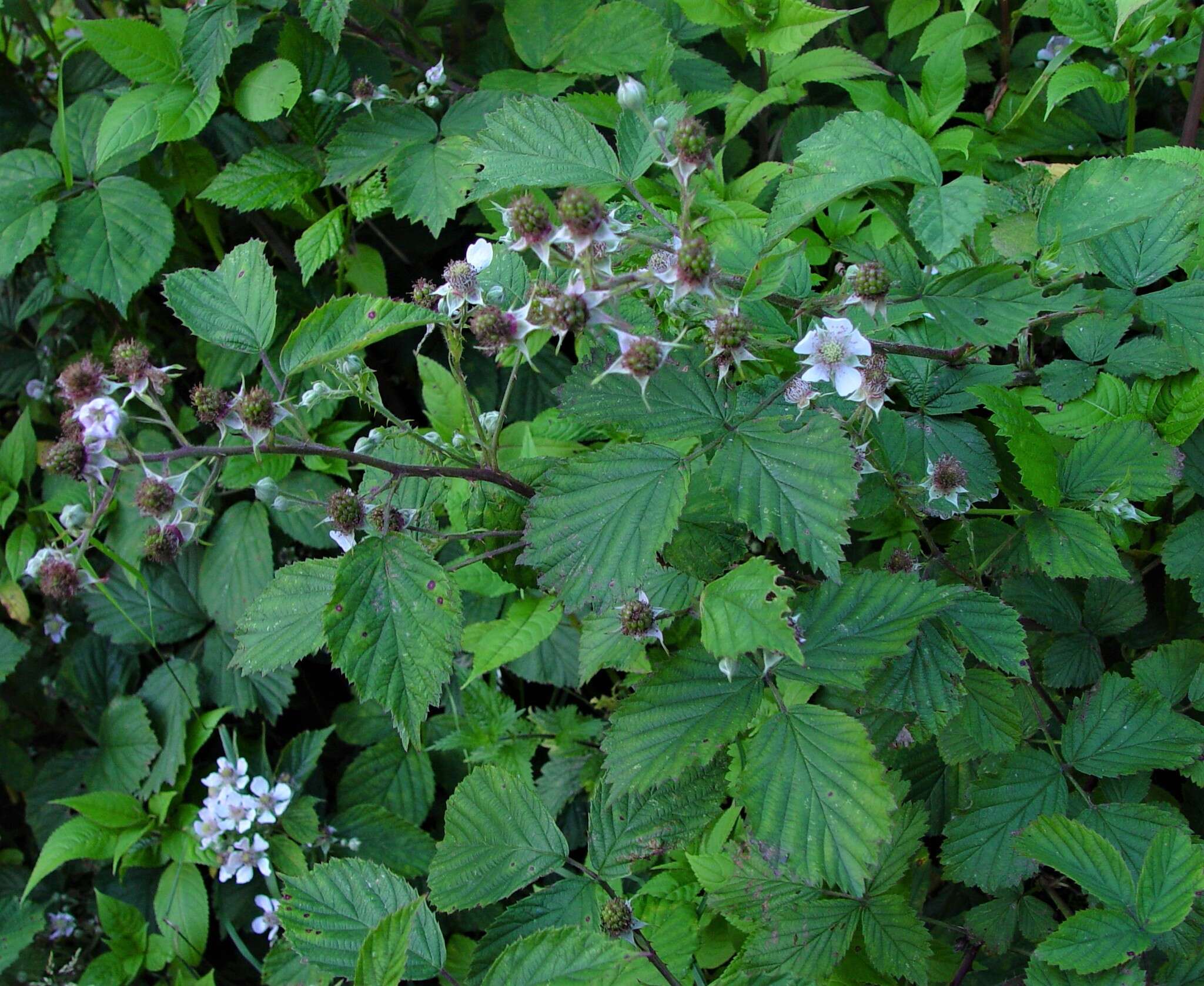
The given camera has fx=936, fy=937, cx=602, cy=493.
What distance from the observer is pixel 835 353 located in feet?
3.40

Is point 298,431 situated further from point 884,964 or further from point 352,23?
point 352,23

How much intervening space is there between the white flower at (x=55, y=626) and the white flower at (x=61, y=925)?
69cm

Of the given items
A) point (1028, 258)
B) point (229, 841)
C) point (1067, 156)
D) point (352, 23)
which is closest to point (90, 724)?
point (229, 841)

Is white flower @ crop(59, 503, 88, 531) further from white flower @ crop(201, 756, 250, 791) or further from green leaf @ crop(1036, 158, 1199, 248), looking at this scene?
green leaf @ crop(1036, 158, 1199, 248)

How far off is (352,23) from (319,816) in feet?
5.98

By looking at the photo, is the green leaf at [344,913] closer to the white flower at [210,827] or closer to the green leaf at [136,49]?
the white flower at [210,827]

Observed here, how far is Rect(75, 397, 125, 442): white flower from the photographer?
98 centimetres

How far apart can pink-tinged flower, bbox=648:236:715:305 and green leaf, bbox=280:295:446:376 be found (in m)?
0.27

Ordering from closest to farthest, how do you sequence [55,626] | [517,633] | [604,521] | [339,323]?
[604,521]
[339,323]
[517,633]
[55,626]

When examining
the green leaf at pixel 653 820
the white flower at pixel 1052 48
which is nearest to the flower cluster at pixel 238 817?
the green leaf at pixel 653 820

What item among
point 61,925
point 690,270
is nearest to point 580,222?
point 690,270

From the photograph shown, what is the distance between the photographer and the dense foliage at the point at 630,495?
1.04 m

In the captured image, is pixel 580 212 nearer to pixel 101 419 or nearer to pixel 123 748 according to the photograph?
pixel 101 419

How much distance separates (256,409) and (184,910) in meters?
1.62
